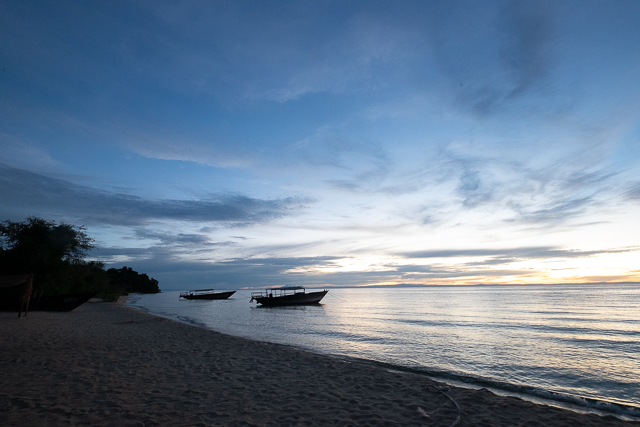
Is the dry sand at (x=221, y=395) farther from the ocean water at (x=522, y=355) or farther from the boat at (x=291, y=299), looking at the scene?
the boat at (x=291, y=299)

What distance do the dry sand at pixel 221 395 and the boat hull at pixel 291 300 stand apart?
158 feet

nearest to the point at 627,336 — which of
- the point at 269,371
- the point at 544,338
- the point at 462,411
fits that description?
the point at 544,338

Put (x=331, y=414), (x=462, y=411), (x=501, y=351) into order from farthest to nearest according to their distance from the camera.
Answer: (x=501, y=351) < (x=462, y=411) < (x=331, y=414)

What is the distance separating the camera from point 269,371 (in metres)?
9.84

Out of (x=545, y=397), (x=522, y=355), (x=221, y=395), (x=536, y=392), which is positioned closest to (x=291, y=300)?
(x=522, y=355)

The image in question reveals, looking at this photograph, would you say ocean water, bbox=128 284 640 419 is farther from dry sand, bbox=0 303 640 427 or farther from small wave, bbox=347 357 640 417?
dry sand, bbox=0 303 640 427

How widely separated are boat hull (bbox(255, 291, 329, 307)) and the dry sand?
48.3m

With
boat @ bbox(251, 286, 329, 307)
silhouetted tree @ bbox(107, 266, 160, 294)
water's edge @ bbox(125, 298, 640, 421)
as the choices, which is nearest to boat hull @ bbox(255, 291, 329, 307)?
boat @ bbox(251, 286, 329, 307)

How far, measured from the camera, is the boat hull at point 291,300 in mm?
58812

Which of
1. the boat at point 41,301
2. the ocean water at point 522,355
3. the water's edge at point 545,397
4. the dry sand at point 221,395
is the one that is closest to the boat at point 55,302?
the boat at point 41,301

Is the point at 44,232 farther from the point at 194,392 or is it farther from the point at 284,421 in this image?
the point at 284,421

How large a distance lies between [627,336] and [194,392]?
25.6 meters

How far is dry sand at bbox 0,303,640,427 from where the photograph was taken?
19.0 ft

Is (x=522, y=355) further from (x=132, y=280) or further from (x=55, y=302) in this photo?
(x=132, y=280)
